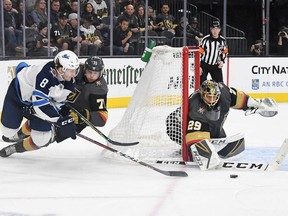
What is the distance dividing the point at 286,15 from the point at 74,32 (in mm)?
4211

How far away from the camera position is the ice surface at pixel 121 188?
356cm

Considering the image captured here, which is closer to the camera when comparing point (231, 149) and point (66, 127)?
point (66, 127)

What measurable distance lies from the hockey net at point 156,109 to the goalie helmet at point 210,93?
0.91 ft

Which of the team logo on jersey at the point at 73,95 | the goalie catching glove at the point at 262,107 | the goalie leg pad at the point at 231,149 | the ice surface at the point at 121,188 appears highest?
the team logo on jersey at the point at 73,95

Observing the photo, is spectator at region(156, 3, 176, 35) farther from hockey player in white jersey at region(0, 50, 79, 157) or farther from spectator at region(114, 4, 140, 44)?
hockey player in white jersey at region(0, 50, 79, 157)

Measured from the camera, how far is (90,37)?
30.0 feet

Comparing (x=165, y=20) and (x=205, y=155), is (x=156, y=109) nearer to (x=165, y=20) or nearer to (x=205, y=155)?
(x=205, y=155)

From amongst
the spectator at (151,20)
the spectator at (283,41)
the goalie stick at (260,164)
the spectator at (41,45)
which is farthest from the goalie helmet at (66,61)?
the spectator at (283,41)

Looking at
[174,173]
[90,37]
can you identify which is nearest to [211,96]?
[174,173]

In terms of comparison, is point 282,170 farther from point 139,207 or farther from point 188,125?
point 139,207

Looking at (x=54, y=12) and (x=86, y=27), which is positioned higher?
(x=54, y=12)

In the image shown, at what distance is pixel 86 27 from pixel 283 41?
11.2 ft

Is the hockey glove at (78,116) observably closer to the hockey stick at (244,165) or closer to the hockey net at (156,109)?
the hockey net at (156,109)

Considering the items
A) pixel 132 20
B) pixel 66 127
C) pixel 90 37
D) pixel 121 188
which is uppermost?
pixel 132 20
